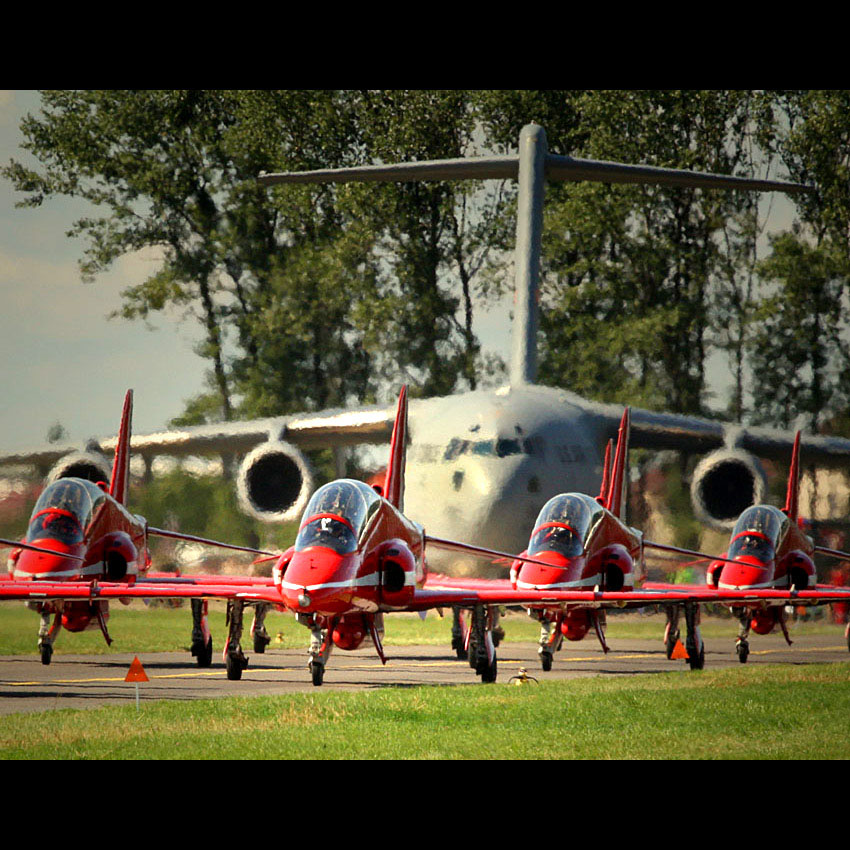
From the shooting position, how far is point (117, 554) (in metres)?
14.8

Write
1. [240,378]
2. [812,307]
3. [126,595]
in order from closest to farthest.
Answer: [126,595] < [812,307] < [240,378]

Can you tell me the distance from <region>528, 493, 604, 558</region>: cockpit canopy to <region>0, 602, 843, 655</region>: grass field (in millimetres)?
2952

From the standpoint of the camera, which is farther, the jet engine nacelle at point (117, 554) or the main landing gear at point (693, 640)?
the jet engine nacelle at point (117, 554)

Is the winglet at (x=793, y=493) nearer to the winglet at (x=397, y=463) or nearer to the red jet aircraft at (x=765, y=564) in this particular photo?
the red jet aircraft at (x=765, y=564)

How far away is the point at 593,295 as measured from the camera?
2777 centimetres

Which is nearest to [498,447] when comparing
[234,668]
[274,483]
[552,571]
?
[274,483]

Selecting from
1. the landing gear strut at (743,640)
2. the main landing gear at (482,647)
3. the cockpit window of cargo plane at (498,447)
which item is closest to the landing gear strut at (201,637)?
the main landing gear at (482,647)

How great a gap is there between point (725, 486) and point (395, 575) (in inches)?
408

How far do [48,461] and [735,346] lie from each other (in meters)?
11.7

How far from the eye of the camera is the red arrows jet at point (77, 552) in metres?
13.3

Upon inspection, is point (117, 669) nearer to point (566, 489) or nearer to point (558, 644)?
point (558, 644)

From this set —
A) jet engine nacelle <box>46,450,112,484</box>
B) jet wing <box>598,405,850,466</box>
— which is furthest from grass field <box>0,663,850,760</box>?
jet wing <box>598,405,850,466</box>

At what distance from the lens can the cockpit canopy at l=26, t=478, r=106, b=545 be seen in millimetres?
13852
